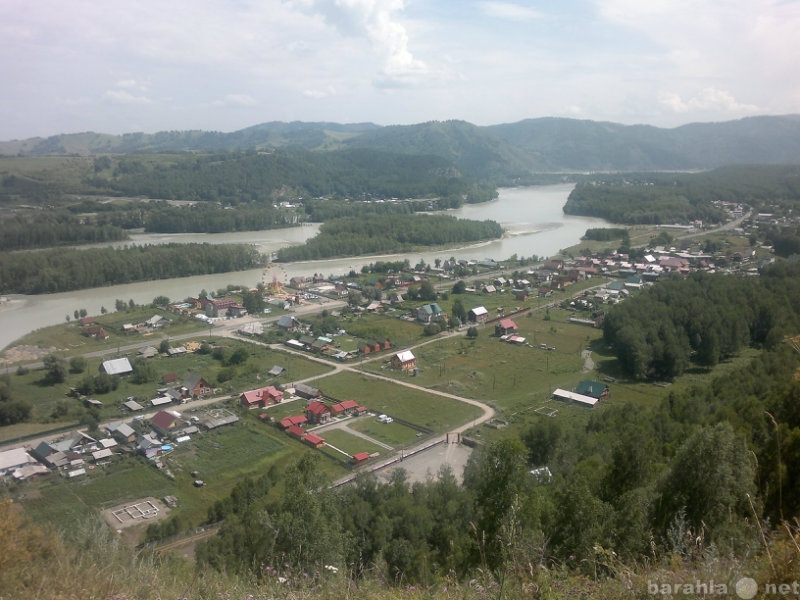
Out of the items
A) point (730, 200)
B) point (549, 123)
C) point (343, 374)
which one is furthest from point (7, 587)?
point (549, 123)

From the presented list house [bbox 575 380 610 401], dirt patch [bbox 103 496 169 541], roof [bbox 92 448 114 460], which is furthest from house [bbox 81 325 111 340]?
house [bbox 575 380 610 401]

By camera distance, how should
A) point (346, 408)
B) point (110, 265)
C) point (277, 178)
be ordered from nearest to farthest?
point (346, 408) → point (110, 265) → point (277, 178)

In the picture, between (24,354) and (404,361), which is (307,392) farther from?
(24,354)

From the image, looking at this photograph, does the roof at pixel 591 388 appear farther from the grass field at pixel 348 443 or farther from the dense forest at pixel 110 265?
the dense forest at pixel 110 265

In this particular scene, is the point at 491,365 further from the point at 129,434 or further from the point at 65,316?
the point at 65,316

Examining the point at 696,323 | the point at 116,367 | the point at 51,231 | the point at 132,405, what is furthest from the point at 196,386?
the point at 51,231

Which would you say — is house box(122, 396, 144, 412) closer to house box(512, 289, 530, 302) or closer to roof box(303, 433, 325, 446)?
roof box(303, 433, 325, 446)
